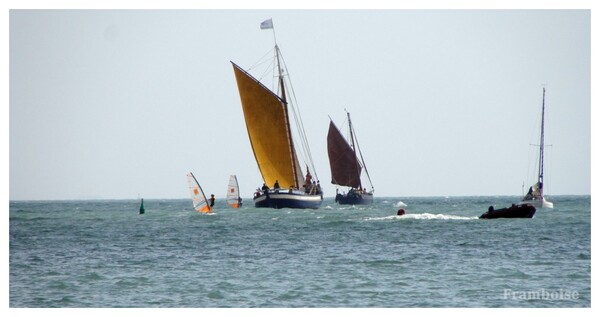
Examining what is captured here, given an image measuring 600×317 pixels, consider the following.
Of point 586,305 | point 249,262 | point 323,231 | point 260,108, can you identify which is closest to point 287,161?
point 260,108

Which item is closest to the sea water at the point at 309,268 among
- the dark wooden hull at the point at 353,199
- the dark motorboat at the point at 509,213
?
the dark motorboat at the point at 509,213

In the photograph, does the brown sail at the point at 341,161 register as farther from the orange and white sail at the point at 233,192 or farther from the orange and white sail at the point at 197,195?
the orange and white sail at the point at 197,195

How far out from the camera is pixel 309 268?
33.1 m

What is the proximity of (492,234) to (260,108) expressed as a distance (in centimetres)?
3538

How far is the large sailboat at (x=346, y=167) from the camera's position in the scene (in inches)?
4390

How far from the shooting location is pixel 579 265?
33.8 metres

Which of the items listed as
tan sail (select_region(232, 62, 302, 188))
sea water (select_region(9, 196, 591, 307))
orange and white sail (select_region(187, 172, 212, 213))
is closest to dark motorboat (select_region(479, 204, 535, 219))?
sea water (select_region(9, 196, 591, 307))

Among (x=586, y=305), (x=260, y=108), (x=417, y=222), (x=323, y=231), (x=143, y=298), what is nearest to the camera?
(x=586, y=305)

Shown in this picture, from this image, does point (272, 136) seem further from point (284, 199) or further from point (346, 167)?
point (346, 167)

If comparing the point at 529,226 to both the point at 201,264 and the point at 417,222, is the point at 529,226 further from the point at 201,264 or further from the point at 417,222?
the point at 201,264
